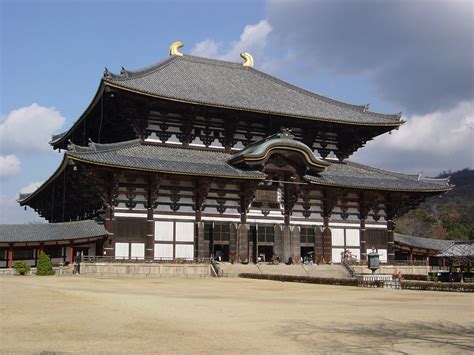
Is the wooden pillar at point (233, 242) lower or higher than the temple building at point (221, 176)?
lower

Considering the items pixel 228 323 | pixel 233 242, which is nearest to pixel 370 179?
pixel 233 242

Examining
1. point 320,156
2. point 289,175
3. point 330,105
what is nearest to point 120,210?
point 289,175

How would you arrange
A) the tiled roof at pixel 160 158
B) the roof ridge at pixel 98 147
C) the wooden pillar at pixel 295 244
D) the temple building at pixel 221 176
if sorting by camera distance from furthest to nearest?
the wooden pillar at pixel 295 244, the temple building at pixel 221 176, the tiled roof at pixel 160 158, the roof ridge at pixel 98 147

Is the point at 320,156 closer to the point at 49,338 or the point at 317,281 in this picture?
the point at 317,281

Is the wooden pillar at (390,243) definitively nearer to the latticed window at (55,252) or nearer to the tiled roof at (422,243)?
the tiled roof at (422,243)

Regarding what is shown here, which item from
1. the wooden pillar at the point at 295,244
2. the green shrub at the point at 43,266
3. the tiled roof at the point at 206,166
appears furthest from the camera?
the wooden pillar at the point at 295,244

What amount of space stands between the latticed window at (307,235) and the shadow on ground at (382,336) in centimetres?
3082

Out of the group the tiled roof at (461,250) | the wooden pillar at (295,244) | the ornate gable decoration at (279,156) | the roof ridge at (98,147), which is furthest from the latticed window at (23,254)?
the tiled roof at (461,250)

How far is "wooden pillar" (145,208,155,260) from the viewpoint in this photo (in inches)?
1617

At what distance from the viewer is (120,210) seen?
134 ft

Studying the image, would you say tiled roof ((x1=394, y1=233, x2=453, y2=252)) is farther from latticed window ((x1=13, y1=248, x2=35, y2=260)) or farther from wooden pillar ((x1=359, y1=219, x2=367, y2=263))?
latticed window ((x1=13, y1=248, x2=35, y2=260))

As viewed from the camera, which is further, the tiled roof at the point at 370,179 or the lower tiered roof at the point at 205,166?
the tiled roof at the point at 370,179

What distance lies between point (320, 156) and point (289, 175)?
22.3 ft

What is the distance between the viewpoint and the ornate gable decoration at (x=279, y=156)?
43094 millimetres
